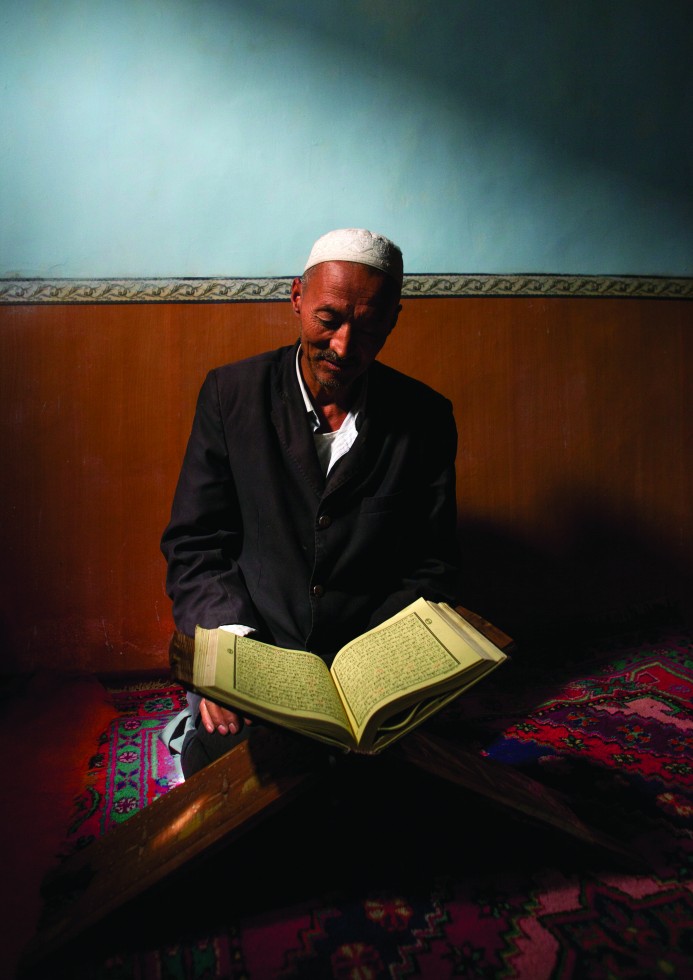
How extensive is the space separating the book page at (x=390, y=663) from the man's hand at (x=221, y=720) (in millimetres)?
177

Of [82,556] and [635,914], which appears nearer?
[635,914]

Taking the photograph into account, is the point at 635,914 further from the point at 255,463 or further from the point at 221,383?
A: the point at 221,383

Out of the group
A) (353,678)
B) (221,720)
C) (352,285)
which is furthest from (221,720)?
(352,285)

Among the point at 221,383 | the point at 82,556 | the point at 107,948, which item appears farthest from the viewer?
the point at 82,556

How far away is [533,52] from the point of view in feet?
6.97

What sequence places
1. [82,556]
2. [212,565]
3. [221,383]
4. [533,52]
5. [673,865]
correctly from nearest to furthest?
1. [673,865]
2. [212,565]
3. [221,383]
4. [82,556]
5. [533,52]

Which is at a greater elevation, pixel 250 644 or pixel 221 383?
pixel 221 383

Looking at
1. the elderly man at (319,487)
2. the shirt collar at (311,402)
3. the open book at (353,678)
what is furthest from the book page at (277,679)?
the shirt collar at (311,402)

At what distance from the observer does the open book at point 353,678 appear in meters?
0.80

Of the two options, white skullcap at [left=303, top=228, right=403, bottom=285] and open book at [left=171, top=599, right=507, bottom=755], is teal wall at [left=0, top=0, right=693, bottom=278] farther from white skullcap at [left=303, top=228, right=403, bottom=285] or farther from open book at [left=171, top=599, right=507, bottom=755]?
open book at [left=171, top=599, right=507, bottom=755]

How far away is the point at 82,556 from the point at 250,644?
1.22m

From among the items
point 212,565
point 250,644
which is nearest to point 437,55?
point 212,565

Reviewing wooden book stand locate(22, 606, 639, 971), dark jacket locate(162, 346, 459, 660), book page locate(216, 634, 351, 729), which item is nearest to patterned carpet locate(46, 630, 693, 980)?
wooden book stand locate(22, 606, 639, 971)

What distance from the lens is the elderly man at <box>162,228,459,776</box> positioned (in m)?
1.25
